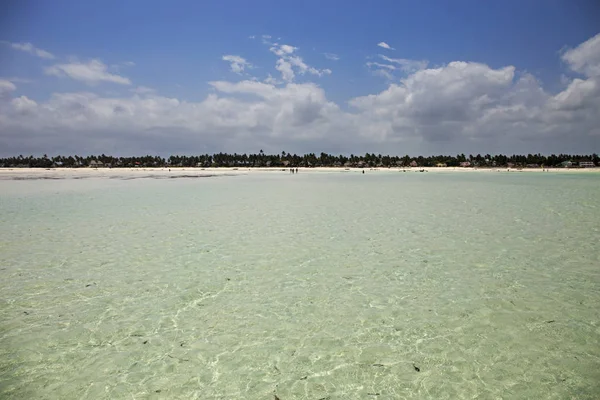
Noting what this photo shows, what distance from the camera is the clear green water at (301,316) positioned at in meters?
4.80

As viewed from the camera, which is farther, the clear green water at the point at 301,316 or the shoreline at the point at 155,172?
the shoreline at the point at 155,172

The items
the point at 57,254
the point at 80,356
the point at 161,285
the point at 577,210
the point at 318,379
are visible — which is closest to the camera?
the point at 318,379

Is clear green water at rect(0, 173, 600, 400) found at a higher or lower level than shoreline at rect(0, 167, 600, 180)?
lower

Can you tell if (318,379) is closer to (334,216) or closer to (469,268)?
(469,268)

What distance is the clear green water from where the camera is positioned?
4797 mm

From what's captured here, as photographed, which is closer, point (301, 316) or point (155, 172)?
point (301, 316)

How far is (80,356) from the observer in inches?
214

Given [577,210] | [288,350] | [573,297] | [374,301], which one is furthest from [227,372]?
[577,210]

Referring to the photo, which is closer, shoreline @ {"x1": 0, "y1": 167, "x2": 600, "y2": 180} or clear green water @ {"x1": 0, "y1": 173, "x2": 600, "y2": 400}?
clear green water @ {"x1": 0, "y1": 173, "x2": 600, "y2": 400}

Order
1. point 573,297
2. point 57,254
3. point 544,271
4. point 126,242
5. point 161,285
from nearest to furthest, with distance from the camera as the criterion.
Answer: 1. point 573,297
2. point 161,285
3. point 544,271
4. point 57,254
5. point 126,242

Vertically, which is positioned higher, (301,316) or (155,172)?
(155,172)

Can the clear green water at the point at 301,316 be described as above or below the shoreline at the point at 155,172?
below

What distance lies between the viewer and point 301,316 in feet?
22.4

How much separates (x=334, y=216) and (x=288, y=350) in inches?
558
